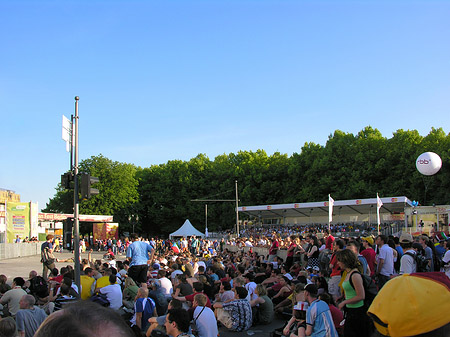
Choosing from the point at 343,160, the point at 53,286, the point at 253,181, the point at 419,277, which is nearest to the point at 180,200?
the point at 253,181

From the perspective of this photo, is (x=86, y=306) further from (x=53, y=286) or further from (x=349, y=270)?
(x=53, y=286)

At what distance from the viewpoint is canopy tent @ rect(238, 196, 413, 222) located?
38625mm

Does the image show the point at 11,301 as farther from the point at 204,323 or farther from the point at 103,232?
the point at 103,232

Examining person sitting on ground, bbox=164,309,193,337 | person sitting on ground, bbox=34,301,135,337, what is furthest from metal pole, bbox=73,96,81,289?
person sitting on ground, bbox=34,301,135,337

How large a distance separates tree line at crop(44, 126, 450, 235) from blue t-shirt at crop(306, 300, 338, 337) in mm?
42889

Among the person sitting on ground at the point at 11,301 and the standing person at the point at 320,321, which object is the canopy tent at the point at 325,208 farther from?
the standing person at the point at 320,321

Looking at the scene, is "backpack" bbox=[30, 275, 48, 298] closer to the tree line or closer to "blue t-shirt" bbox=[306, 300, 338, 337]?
"blue t-shirt" bbox=[306, 300, 338, 337]

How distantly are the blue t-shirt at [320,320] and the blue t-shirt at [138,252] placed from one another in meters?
6.22

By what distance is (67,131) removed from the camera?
41.1 ft

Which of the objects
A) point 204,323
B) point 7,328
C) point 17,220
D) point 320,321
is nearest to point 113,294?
point 204,323

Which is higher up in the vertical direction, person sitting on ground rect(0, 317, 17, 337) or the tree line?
the tree line

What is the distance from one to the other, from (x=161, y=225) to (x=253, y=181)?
16626 millimetres

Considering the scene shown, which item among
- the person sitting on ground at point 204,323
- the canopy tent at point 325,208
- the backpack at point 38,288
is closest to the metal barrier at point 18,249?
the canopy tent at point 325,208

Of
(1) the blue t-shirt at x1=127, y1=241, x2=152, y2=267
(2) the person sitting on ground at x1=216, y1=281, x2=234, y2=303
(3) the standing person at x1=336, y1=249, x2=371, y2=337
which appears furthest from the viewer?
(1) the blue t-shirt at x1=127, y1=241, x2=152, y2=267
